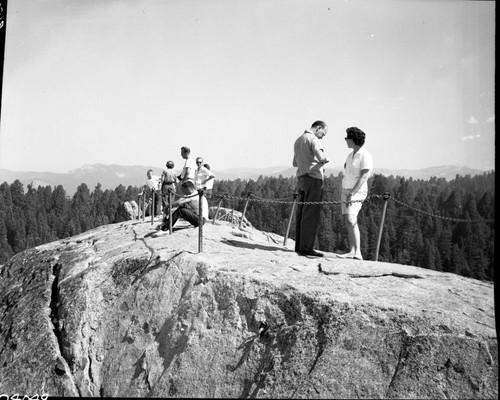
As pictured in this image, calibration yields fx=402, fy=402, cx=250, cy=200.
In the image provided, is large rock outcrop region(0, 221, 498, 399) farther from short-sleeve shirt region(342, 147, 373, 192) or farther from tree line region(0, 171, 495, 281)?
tree line region(0, 171, 495, 281)

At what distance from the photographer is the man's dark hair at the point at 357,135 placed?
551 centimetres

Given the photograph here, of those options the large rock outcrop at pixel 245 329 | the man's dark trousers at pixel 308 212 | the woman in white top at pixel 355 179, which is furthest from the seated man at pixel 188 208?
the woman in white top at pixel 355 179

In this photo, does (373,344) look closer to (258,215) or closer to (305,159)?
(305,159)

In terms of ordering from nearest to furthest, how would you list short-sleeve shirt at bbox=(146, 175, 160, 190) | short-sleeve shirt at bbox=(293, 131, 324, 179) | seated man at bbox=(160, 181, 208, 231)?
short-sleeve shirt at bbox=(293, 131, 324, 179) → seated man at bbox=(160, 181, 208, 231) → short-sleeve shirt at bbox=(146, 175, 160, 190)

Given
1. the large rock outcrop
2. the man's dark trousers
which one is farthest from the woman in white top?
the large rock outcrop

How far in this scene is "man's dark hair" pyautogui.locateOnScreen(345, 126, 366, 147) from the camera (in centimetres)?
551

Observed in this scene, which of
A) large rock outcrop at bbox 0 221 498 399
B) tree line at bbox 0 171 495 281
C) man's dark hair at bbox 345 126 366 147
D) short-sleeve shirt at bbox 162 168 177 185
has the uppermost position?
man's dark hair at bbox 345 126 366 147

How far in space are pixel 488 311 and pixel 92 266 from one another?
5057 mm

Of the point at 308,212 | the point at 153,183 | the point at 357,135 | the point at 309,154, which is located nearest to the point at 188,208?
the point at 308,212

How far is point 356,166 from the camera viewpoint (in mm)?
5527

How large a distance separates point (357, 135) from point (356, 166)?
1.39 feet

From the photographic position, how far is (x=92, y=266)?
5.90 m

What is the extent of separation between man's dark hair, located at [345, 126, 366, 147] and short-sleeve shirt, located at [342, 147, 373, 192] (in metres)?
0.10

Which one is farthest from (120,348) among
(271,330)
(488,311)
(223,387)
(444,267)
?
(444,267)
